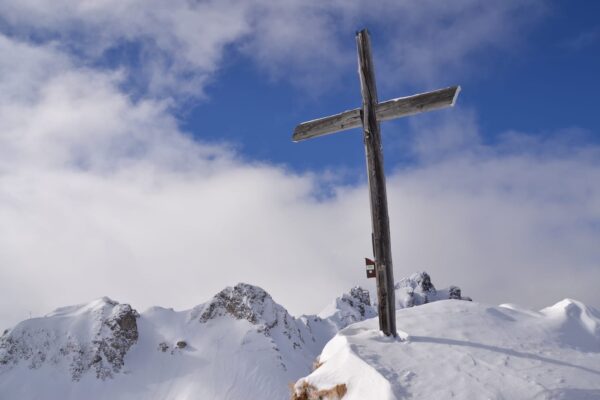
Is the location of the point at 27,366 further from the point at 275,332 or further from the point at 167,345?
the point at 275,332

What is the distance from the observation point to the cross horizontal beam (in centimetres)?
714

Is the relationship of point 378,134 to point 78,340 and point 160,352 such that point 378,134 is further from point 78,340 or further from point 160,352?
point 78,340

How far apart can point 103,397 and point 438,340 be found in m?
75.1

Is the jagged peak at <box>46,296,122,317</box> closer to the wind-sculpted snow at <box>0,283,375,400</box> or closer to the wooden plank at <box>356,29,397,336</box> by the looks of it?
the wind-sculpted snow at <box>0,283,375,400</box>

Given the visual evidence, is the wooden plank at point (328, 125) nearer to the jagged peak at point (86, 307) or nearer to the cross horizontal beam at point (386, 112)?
the cross horizontal beam at point (386, 112)

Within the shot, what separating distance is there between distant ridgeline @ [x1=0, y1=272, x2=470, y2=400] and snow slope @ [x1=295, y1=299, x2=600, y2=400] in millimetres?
64723

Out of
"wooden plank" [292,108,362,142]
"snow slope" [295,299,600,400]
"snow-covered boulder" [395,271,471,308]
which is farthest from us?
"snow-covered boulder" [395,271,471,308]

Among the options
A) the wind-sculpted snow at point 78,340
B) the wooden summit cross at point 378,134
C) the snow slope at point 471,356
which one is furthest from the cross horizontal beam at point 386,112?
the wind-sculpted snow at point 78,340

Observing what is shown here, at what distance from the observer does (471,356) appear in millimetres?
5867

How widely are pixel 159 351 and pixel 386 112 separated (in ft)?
265

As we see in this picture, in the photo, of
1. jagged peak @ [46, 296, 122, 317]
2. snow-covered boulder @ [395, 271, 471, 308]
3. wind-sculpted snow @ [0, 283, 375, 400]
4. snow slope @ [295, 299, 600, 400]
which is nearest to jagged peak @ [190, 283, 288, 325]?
wind-sculpted snow @ [0, 283, 375, 400]

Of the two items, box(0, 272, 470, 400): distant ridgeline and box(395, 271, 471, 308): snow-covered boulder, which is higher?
box(395, 271, 471, 308): snow-covered boulder

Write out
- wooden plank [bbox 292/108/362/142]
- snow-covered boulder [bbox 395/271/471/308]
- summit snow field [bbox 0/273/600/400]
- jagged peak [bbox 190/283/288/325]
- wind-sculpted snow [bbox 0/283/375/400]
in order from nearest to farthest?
summit snow field [bbox 0/273/600/400], wooden plank [bbox 292/108/362/142], wind-sculpted snow [bbox 0/283/375/400], jagged peak [bbox 190/283/288/325], snow-covered boulder [bbox 395/271/471/308]

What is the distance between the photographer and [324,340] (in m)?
102
